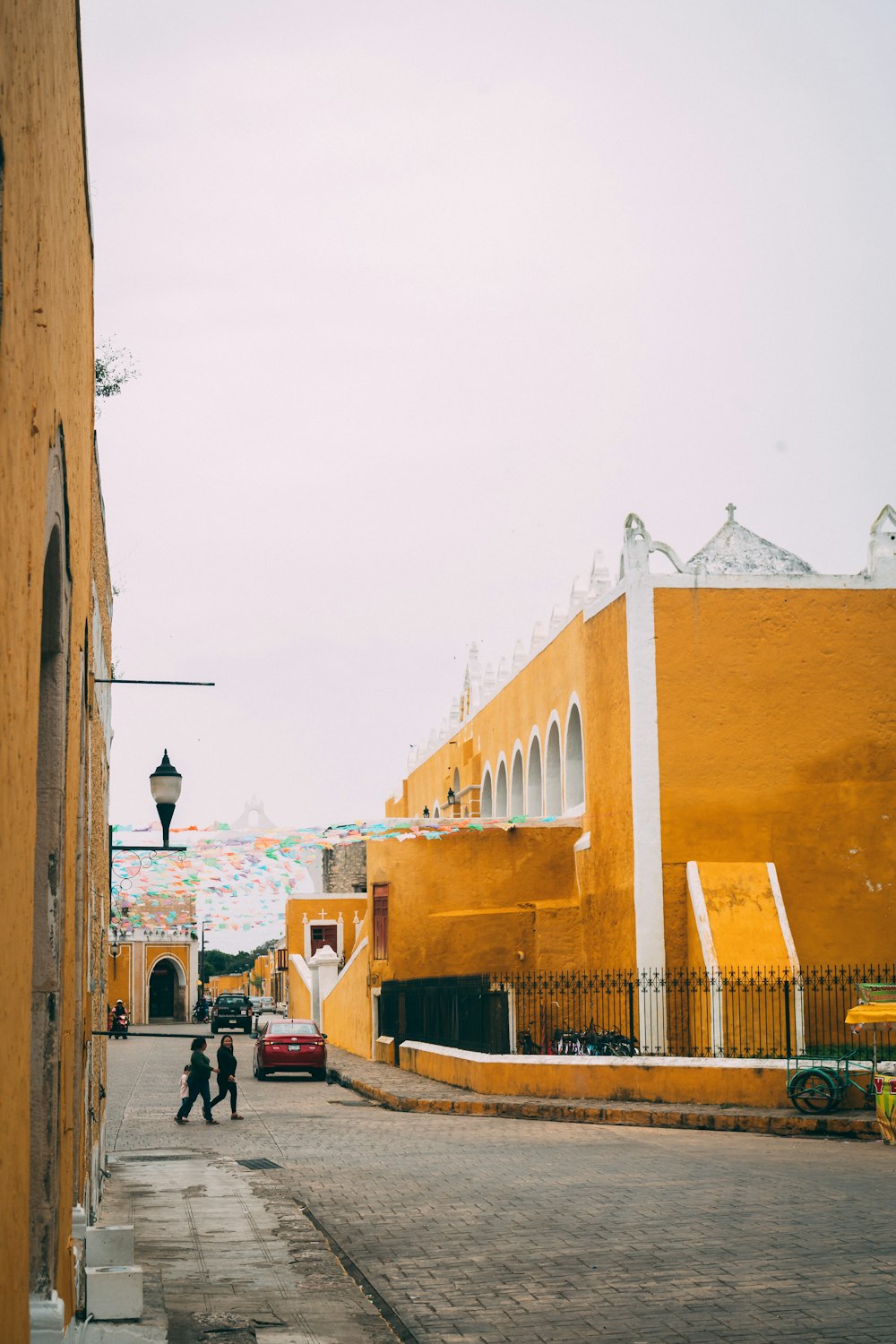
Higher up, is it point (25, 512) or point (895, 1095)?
point (25, 512)

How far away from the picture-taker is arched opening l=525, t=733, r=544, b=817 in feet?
100

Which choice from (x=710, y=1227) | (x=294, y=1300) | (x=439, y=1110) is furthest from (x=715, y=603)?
(x=294, y=1300)

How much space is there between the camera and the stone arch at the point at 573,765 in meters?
27.2

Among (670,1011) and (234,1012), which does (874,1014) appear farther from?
Result: (234,1012)

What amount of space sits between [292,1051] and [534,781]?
758 cm

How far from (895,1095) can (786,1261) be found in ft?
20.6

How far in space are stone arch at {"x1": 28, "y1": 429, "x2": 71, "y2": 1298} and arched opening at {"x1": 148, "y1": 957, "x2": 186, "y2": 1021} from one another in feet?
183

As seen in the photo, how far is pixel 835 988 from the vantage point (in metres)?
21.2

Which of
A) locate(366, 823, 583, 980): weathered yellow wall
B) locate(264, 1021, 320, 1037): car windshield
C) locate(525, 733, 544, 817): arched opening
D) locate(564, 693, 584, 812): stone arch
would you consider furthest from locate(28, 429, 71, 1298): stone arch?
locate(525, 733, 544, 817): arched opening

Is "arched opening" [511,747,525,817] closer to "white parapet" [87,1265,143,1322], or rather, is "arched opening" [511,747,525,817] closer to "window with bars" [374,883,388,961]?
"window with bars" [374,883,388,961]

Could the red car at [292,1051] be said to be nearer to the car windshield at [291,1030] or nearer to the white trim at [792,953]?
the car windshield at [291,1030]

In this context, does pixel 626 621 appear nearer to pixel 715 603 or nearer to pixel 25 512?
pixel 715 603

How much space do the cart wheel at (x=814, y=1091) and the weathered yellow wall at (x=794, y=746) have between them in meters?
5.11

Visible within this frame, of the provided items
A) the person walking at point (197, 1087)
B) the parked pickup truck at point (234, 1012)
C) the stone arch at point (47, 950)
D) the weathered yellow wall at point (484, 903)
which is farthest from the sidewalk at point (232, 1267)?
the parked pickup truck at point (234, 1012)
